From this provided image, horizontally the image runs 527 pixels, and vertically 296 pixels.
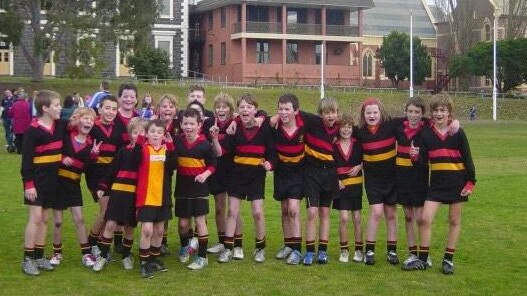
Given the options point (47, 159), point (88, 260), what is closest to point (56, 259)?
point (88, 260)

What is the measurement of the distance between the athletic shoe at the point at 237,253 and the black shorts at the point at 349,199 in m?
1.23

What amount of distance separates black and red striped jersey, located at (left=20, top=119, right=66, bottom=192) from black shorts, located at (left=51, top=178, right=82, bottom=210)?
183 millimetres

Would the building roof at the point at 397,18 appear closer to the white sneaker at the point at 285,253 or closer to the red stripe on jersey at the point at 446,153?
the white sneaker at the point at 285,253

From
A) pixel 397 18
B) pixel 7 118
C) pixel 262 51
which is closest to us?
pixel 7 118

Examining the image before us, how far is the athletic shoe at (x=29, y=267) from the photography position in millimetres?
8531

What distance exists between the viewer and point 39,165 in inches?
339

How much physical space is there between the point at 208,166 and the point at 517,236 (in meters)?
4.54

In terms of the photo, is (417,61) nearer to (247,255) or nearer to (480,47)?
(480,47)

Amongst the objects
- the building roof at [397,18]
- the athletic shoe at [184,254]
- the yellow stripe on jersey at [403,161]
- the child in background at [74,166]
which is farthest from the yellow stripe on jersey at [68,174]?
the building roof at [397,18]

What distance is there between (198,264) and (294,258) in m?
1.08

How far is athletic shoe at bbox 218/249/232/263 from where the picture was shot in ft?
30.1

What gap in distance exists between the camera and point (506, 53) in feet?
206

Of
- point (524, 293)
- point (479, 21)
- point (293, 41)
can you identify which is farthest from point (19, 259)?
point (479, 21)

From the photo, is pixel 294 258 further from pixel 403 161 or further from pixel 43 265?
pixel 43 265
